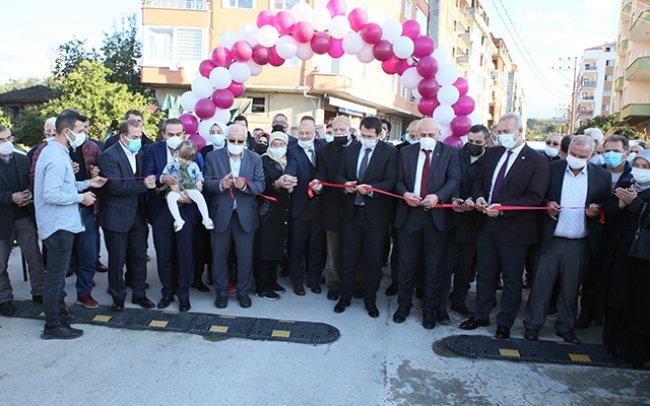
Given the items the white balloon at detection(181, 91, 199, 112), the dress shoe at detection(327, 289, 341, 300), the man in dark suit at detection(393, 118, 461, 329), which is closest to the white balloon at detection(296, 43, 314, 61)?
the white balloon at detection(181, 91, 199, 112)

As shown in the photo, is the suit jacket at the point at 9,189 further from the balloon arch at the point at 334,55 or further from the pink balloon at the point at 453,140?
the pink balloon at the point at 453,140

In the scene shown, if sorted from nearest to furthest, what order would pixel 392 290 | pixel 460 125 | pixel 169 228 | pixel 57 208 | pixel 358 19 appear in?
pixel 57 208 → pixel 169 228 → pixel 392 290 → pixel 460 125 → pixel 358 19

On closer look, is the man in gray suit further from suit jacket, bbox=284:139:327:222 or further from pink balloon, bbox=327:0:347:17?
pink balloon, bbox=327:0:347:17

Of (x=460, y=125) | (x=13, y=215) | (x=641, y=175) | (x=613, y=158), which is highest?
(x=460, y=125)

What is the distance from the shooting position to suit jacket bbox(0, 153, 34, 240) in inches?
197

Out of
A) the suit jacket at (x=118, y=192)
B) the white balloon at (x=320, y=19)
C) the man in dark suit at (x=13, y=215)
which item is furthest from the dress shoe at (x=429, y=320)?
the white balloon at (x=320, y=19)

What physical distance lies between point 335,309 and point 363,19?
4.24 meters

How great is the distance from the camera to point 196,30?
2306 centimetres

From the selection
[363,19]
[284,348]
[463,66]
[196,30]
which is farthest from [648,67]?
[284,348]

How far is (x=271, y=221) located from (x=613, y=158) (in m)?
3.83

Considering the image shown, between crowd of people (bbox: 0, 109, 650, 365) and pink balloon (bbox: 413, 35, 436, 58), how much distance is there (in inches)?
71.3

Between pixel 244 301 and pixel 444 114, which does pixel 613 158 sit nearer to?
pixel 444 114

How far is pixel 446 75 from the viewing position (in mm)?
7000

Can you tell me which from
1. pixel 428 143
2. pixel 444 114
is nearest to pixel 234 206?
pixel 428 143
